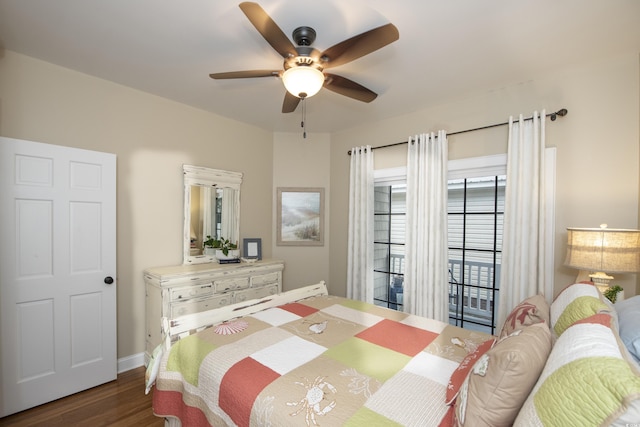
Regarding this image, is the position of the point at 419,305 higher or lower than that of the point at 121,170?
lower

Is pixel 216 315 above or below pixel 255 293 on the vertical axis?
above

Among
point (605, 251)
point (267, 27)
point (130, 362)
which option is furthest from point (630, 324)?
point (130, 362)

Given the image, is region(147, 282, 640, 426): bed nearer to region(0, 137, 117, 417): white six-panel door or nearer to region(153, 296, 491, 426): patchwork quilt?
region(153, 296, 491, 426): patchwork quilt

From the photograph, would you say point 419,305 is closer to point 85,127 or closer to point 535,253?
point 535,253

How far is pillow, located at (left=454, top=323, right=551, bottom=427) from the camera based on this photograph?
92cm

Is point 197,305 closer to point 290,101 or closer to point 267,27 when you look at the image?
point 290,101

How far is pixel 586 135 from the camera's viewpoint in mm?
2295

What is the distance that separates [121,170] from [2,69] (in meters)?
1.01

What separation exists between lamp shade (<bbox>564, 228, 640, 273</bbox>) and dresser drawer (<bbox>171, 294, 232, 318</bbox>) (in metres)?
2.95

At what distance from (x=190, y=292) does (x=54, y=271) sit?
1024 millimetres

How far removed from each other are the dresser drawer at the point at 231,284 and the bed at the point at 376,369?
1.00m

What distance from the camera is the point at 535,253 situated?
2.40 metres

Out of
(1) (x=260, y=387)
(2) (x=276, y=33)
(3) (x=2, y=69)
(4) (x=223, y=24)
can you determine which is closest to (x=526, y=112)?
(2) (x=276, y=33)

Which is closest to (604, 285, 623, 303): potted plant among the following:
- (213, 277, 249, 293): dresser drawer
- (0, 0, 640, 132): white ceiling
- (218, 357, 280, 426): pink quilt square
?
(0, 0, 640, 132): white ceiling
